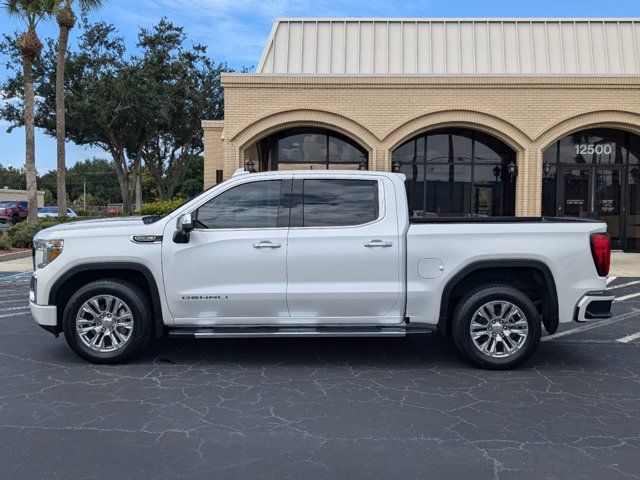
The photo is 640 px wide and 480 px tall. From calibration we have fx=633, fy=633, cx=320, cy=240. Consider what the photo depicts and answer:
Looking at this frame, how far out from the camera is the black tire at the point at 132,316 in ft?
20.1

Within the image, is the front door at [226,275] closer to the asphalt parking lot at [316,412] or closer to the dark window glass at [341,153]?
the asphalt parking lot at [316,412]

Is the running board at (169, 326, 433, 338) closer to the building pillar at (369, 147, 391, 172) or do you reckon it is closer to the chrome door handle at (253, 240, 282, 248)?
the chrome door handle at (253, 240, 282, 248)

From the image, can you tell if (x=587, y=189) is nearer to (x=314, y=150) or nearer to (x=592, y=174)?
Result: (x=592, y=174)

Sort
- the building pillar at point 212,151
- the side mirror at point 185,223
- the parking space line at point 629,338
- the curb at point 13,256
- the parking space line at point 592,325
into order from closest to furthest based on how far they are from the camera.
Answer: the side mirror at point 185,223
the parking space line at point 629,338
the parking space line at point 592,325
the curb at point 13,256
the building pillar at point 212,151

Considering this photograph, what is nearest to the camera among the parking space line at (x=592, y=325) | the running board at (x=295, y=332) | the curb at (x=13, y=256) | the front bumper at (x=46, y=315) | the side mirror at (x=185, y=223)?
the side mirror at (x=185, y=223)

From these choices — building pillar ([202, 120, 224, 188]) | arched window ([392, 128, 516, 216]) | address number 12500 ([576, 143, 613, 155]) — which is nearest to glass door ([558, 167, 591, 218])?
address number 12500 ([576, 143, 613, 155])

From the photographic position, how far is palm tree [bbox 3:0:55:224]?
2112cm

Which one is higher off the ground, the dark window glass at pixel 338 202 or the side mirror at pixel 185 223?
the dark window glass at pixel 338 202

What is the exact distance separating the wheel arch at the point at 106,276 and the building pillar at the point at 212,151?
13.9 meters

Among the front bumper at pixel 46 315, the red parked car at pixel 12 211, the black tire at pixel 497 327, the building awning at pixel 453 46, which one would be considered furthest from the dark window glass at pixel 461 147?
the red parked car at pixel 12 211

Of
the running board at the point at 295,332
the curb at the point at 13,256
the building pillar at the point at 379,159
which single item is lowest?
the running board at the point at 295,332

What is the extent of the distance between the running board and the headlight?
1.36m

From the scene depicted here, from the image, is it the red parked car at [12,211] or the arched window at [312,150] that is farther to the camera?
the red parked car at [12,211]

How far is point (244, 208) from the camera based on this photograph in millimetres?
6281
